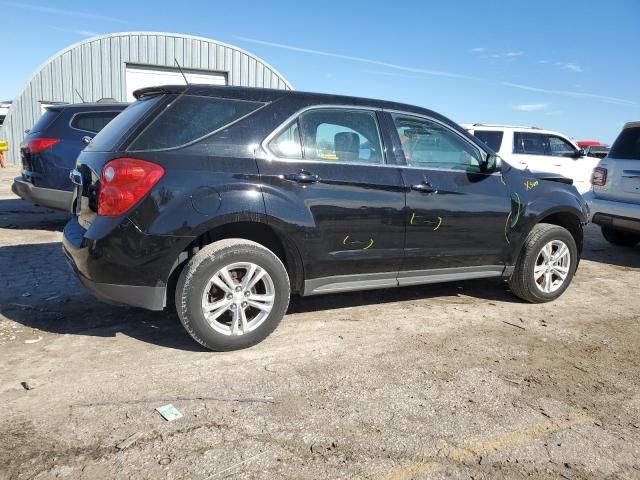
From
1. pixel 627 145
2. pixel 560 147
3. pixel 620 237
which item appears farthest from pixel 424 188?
pixel 560 147

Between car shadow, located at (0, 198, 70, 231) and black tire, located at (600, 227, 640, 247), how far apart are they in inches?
332

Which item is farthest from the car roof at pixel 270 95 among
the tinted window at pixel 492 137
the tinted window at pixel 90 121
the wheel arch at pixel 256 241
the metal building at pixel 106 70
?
the metal building at pixel 106 70

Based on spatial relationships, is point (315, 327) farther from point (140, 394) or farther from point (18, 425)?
point (18, 425)

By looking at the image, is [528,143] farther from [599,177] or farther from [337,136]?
[337,136]

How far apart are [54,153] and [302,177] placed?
17.0ft

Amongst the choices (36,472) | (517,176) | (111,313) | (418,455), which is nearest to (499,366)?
(418,455)

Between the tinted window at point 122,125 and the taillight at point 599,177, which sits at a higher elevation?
the tinted window at point 122,125

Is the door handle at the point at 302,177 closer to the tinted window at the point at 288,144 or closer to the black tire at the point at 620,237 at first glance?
the tinted window at the point at 288,144

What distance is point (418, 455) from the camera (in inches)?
101

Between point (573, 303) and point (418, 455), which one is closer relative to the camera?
point (418, 455)

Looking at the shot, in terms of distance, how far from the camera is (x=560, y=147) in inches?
466

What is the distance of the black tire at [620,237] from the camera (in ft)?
27.3

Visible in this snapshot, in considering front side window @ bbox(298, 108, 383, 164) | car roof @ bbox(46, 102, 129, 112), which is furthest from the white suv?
front side window @ bbox(298, 108, 383, 164)

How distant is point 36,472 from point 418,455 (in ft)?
5.68
